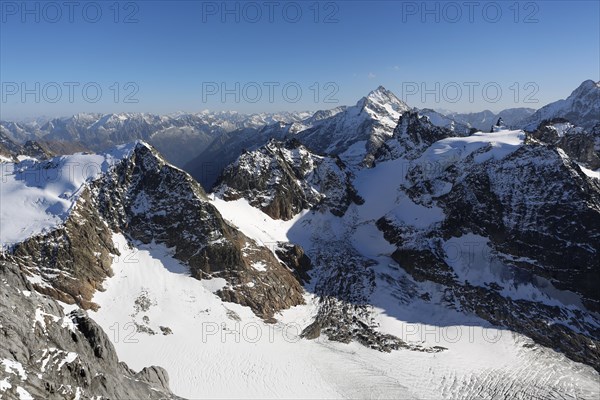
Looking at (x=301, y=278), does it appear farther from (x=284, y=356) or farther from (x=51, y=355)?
(x=51, y=355)

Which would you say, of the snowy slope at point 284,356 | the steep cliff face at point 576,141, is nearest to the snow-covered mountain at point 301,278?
the snowy slope at point 284,356

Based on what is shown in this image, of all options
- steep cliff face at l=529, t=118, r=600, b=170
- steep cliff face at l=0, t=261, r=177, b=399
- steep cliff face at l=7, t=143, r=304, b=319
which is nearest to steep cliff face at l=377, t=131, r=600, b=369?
steep cliff face at l=7, t=143, r=304, b=319

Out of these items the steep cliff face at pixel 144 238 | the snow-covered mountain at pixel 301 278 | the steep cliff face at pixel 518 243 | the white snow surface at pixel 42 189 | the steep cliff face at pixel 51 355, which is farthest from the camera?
the steep cliff face at pixel 518 243

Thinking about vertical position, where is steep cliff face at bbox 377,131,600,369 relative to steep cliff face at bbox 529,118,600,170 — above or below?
below

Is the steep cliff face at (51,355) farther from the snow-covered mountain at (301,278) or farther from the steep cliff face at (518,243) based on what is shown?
the steep cliff face at (518,243)

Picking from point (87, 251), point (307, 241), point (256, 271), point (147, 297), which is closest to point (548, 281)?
point (307, 241)

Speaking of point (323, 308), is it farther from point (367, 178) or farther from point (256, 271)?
point (367, 178)

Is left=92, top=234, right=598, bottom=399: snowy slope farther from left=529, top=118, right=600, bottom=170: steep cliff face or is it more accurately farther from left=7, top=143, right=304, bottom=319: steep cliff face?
left=529, top=118, right=600, bottom=170: steep cliff face

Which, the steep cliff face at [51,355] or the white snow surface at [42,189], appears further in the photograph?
the white snow surface at [42,189]
